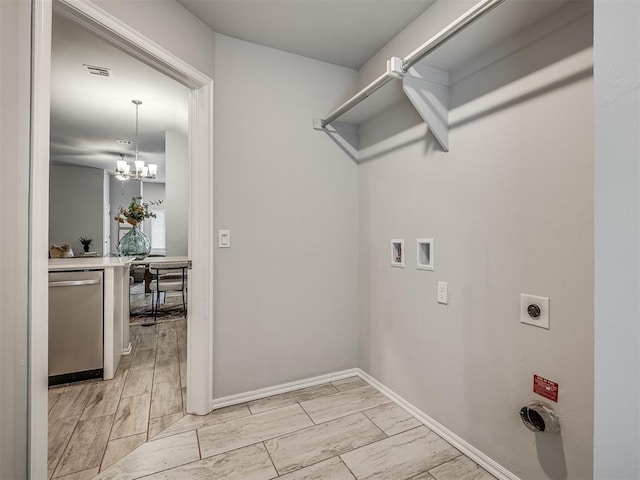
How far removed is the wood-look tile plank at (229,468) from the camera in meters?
1.53

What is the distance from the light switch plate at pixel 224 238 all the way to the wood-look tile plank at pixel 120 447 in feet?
3.85

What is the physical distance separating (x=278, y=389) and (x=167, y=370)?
112cm

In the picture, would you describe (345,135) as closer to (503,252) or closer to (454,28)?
(454,28)

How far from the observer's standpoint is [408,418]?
6.63ft

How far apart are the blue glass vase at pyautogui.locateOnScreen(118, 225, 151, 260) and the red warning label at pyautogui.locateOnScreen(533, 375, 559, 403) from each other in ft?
11.7

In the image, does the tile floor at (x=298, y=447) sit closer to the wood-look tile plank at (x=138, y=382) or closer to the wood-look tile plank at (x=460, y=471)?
the wood-look tile plank at (x=460, y=471)

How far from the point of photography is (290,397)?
90.3 inches

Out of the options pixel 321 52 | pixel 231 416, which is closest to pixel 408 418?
pixel 231 416

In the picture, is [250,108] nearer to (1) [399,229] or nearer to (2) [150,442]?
(1) [399,229]

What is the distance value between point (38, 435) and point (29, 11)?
1.51 meters

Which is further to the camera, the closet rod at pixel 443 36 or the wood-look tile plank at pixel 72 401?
the wood-look tile plank at pixel 72 401

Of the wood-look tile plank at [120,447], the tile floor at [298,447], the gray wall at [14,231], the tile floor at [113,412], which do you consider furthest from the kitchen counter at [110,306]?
the gray wall at [14,231]

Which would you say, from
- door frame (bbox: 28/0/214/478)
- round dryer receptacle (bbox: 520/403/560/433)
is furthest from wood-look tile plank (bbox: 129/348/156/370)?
round dryer receptacle (bbox: 520/403/560/433)

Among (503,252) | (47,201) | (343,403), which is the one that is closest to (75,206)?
(47,201)
